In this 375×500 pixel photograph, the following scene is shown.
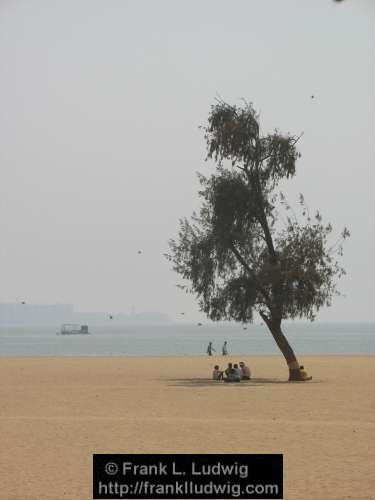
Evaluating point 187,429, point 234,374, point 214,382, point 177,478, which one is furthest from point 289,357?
point 177,478

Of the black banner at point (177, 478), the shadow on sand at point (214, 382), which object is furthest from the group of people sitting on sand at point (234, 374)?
the black banner at point (177, 478)

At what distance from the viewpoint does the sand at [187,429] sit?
1692 centimetres

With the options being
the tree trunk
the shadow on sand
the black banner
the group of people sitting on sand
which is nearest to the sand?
the shadow on sand

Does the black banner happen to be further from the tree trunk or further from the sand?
the tree trunk

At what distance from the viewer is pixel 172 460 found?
14.2 metres

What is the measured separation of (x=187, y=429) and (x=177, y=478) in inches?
379

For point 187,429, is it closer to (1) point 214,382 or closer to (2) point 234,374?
(2) point 234,374

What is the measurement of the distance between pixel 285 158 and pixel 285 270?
16.1ft

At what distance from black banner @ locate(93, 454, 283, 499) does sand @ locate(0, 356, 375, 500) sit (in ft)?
3.58

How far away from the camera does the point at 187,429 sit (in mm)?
23812

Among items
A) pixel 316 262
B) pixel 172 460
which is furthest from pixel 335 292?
pixel 172 460

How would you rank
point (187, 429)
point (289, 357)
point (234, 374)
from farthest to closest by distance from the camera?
point (289, 357)
point (234, 374)
point (187, 429)

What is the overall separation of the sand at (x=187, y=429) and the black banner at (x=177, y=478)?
1.09m

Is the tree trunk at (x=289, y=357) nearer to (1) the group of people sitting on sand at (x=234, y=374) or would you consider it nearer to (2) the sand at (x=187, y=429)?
(1) the group of people sitting on sand at (x=234, y=374)
